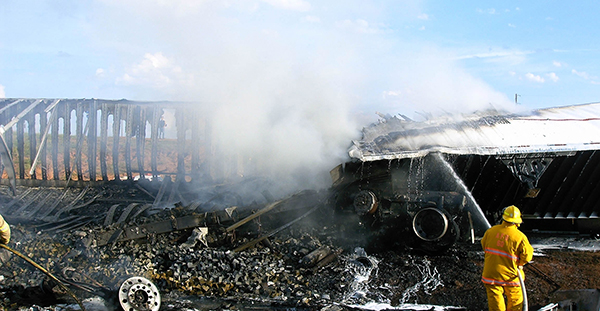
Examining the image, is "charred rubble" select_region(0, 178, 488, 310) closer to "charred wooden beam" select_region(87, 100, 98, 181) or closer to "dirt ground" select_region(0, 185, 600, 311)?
"dirt ground" select_region(0, 185, 600, 311)

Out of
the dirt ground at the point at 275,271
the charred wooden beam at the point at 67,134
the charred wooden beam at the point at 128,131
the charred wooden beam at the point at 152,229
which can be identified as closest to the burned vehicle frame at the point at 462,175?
the dirt ground at the point at 275,271

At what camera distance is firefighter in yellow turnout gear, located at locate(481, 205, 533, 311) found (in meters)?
4.17

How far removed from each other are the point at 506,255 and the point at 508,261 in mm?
73

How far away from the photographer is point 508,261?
4215 mm

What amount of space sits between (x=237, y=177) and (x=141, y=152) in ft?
10.6

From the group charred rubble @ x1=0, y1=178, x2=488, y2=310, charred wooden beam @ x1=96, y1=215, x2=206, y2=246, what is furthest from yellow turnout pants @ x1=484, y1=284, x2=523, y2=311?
charred wooden beam @ x1=96, y1=215, x2=206, y2=246

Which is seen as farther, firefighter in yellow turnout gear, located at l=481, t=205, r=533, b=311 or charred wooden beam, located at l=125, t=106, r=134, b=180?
charred wooden beam, located at l=125, t=106, r=134, b=180

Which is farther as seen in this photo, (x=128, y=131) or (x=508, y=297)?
(x=128, y=131)

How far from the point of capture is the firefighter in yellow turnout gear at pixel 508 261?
4.17 m

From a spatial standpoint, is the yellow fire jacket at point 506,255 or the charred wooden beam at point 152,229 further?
the charred wooden beam at point 152,229

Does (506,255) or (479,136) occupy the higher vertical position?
(479,136)

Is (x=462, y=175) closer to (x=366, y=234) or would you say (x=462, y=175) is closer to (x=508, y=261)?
(x=366, y=234)

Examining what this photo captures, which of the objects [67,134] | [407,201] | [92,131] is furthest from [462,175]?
[67,134]

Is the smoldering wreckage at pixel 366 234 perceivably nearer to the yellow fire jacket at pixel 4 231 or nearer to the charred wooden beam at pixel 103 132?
the yellow fire jacket at pixel 4 231
